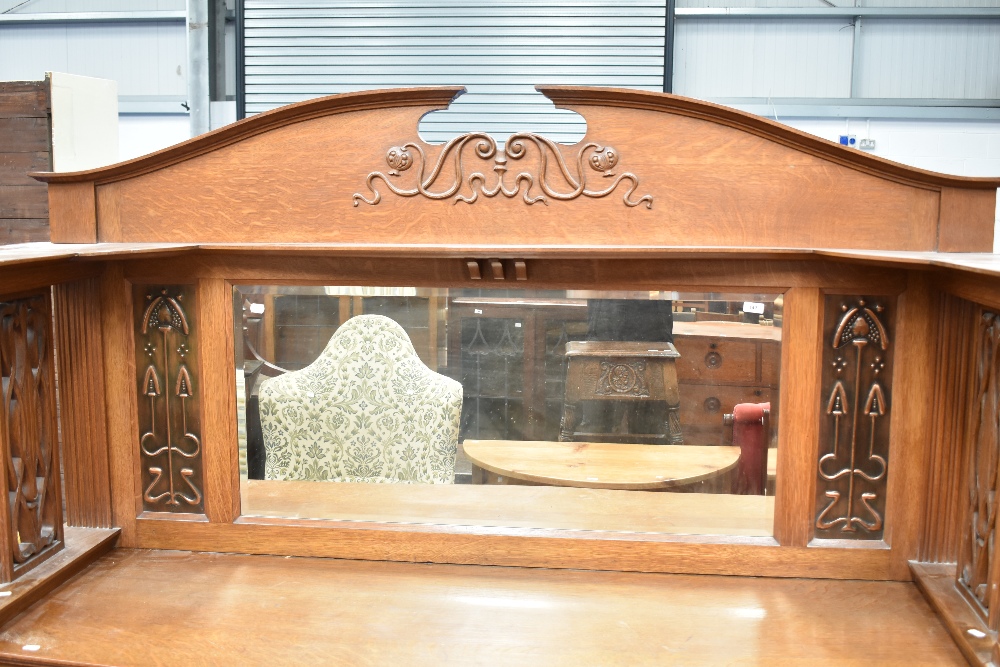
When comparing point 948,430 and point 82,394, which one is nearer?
point 948,430

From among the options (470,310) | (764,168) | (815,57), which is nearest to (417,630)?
(470,310)

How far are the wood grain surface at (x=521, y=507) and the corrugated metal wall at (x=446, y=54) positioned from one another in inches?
78.5

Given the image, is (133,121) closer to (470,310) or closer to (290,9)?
(290,9)

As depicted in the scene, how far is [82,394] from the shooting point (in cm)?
141

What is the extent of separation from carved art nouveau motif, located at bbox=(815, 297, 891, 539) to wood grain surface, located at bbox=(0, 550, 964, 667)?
0.34 feet

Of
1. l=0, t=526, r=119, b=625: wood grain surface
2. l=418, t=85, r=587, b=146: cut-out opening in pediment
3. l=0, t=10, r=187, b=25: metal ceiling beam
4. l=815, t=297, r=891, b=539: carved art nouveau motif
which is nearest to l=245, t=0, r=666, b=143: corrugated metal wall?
l=418, t=85, r=587, b=146: cut-out opening in pediment

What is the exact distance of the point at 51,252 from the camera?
120 cm

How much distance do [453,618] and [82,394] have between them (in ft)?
2.46

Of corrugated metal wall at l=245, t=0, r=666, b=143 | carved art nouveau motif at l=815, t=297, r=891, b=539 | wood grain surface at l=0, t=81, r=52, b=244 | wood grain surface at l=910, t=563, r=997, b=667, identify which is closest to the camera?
wood grain surface at l=910, t=563, r=997, b=667

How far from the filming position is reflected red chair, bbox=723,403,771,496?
135cm

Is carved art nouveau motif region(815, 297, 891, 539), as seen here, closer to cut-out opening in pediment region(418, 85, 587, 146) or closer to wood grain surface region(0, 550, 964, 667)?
wood grain surface region(0, 550, 964, 667)

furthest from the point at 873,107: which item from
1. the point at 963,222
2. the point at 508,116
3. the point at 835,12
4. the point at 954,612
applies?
the point at 954,612

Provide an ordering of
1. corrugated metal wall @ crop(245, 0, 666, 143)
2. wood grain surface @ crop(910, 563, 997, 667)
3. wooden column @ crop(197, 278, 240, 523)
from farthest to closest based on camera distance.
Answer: corrugated metal wall @ crop(245, 0, 666, 143), wooden column @ crop(197, 278, 240, 523), wood grain surface @ crop(910, 563, 997, 667)

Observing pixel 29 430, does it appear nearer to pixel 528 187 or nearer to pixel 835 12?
pixel 528 187
